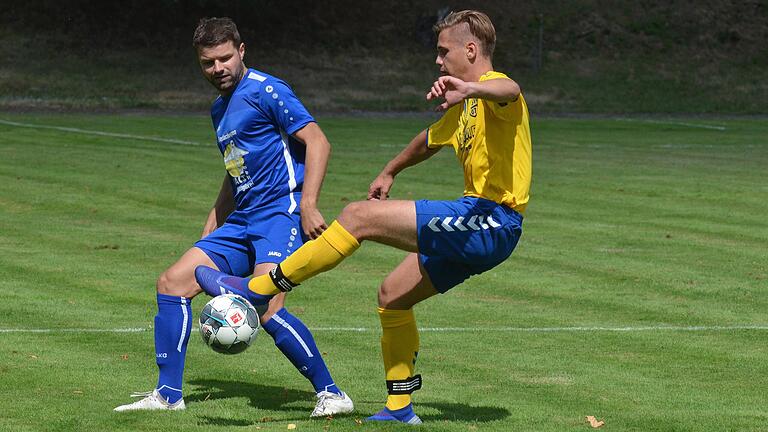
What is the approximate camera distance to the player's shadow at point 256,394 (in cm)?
859

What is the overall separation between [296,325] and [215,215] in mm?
965

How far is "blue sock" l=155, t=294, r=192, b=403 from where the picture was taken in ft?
27.1

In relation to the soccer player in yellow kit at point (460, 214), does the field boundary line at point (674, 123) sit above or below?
below

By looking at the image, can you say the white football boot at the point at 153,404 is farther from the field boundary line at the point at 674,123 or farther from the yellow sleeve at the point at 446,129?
the field boundary line at the point at 674,123

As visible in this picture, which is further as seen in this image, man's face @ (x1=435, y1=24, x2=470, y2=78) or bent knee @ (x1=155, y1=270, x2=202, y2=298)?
bent knee @ (x1=155, y1=270, x2=202, y2=298)

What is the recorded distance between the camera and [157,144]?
31562 mm

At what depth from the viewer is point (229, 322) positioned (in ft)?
25.4

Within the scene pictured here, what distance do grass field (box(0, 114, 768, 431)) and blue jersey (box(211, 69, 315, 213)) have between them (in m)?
1.27

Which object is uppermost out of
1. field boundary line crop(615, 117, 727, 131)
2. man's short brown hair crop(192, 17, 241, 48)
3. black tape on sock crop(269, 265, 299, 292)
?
man's short brown hair crop(192, 17, 241, 48)

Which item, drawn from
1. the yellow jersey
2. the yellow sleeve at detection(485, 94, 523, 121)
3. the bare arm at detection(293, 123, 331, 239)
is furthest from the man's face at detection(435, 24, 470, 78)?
the bare arm at detection(293, 123, 331, 239)

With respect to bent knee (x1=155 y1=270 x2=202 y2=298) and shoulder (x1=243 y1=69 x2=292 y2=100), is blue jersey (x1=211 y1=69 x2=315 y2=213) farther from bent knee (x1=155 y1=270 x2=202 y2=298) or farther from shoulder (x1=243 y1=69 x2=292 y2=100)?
bent knee (x1=155 y1=270 x2=202 y2=298)

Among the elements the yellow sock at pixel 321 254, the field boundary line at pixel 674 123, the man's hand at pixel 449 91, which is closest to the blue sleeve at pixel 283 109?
the yellow sock at pixel 321 254

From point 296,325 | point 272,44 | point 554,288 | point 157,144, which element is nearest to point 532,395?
point 296,325

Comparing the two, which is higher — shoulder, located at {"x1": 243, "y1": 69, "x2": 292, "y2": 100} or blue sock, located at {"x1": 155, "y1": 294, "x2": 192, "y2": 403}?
shoulder, located at {"x1": 243, "y1": 69, "x2": 292, "y2": 100}
